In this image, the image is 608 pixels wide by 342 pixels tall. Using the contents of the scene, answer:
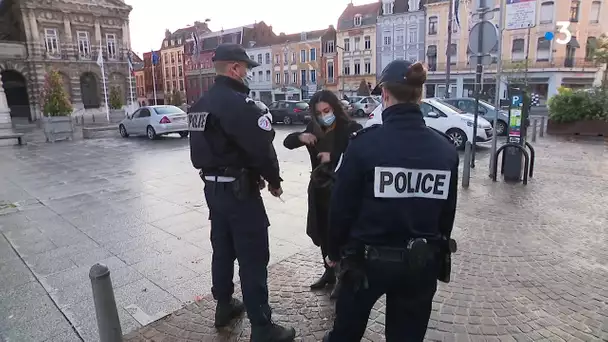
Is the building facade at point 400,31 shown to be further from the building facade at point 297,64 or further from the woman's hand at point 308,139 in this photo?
the woman's hand at point 308,139

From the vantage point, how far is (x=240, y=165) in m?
2.81

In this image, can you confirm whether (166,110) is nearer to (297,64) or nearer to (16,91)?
(16,91)

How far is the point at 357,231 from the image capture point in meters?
2.06

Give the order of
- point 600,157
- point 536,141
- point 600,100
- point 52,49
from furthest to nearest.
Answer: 1. point 52,49
2. point 600,100
3. point 536,141
4. point 600,157

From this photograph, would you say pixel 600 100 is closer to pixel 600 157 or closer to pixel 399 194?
pixel 600 157

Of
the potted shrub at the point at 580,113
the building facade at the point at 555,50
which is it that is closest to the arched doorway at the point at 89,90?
the building facade at the point at 555,50

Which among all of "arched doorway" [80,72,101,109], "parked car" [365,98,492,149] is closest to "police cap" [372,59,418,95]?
"parked car" [365,98,492,149]

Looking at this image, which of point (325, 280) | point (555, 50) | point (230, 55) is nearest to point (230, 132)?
point (230, 55)

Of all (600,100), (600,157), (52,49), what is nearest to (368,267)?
(600,157)

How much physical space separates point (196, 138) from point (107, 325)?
4.36 feet

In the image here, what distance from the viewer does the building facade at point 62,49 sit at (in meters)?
37.5

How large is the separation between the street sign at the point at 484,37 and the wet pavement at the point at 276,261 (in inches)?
105

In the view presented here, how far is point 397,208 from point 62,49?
46529 millimetres

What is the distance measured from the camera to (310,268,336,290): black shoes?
12.7 feet
